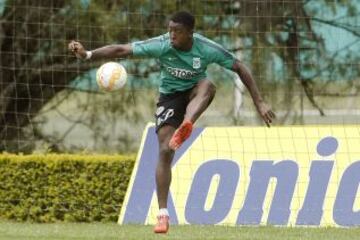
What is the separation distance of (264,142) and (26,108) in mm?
4240

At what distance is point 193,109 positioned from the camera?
10391mm

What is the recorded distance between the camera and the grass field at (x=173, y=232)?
10.9 meters

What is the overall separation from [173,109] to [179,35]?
725 mm

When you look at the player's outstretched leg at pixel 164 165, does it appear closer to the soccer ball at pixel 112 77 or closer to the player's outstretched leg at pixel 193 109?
the player's outstretched leg at pixel 193 109

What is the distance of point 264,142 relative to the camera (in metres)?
13.4

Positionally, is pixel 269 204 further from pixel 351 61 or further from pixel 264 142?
pixel 351 61

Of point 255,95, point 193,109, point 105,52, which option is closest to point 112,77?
point 105,52

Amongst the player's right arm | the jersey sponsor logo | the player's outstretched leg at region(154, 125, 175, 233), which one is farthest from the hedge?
the player's right arm

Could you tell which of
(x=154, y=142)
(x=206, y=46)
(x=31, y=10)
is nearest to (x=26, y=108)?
(x=31, y=10)

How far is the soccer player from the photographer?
34.2 feet

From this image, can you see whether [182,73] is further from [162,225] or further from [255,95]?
[162,225]

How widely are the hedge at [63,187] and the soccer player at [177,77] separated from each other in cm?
346

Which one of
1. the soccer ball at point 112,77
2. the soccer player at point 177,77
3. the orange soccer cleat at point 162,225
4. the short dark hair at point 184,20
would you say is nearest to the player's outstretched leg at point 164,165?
the soccer player at point 177,77

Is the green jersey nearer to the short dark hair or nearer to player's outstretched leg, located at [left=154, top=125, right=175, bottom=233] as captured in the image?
the short dark hair
